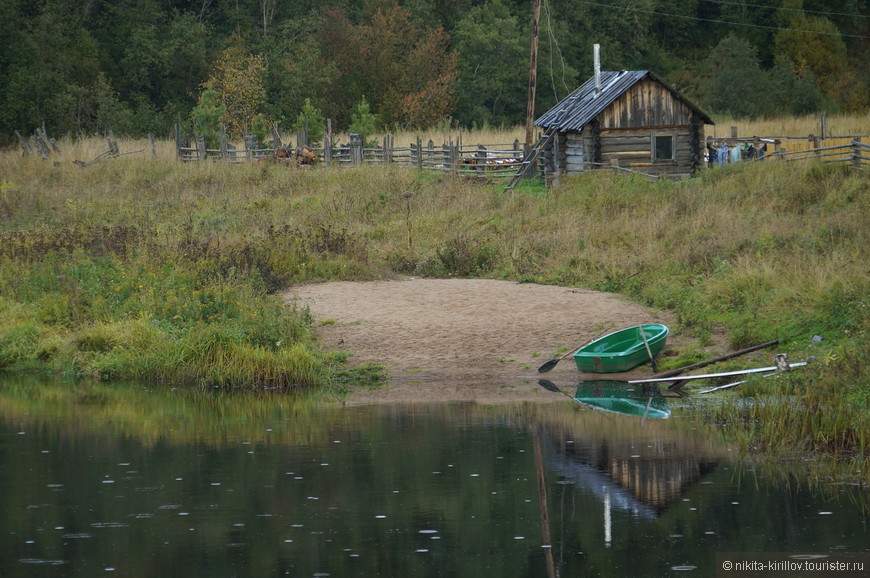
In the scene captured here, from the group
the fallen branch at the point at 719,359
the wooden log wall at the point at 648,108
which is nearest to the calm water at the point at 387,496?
the fallen branch at the point at 719,359

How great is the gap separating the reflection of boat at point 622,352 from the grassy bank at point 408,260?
17.5 inches

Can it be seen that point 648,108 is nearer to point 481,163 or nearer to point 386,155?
point 481,163

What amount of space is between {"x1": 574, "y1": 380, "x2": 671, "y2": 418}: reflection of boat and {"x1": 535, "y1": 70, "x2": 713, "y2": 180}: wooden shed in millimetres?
18021

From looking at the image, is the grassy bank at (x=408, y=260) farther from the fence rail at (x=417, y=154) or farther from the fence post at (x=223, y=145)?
the fence post at (x=223, y=145)

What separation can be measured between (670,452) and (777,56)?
58893 mm

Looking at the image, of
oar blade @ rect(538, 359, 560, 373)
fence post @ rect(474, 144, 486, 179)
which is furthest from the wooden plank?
fence post @ rect(474, 144, 486, 179)

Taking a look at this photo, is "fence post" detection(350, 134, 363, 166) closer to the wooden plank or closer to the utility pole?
the utility pole

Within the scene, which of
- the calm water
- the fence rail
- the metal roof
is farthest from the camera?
the fence rail

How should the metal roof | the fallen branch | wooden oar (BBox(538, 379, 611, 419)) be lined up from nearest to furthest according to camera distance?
1. the fallen branch
2. wooden oar (BBox(538, 379, 611, 419))
3. the metal roof

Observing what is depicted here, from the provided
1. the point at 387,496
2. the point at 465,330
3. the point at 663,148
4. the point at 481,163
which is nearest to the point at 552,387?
the point at 465,330

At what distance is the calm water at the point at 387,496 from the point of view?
9.98 metres

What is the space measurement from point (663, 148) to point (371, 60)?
28.1 meters

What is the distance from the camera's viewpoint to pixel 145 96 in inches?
2440

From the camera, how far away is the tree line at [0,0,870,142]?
5756 centimetres
